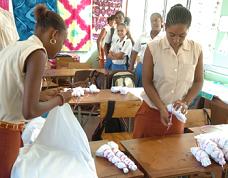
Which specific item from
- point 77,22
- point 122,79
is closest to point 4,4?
point 77,22

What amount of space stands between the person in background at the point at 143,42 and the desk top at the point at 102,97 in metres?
0.91

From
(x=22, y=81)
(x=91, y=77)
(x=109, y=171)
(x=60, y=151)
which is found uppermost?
(x=22, y=81)

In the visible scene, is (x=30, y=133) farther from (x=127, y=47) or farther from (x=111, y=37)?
(x=111, y=37)

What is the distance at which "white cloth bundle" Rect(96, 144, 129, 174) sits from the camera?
1.34 meters

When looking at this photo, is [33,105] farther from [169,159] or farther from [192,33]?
[192,33]

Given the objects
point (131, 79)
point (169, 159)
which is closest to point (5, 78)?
point (169, 159)

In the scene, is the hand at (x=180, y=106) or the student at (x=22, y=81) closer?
the student at (x=22, y=81)

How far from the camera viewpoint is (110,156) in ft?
4.65

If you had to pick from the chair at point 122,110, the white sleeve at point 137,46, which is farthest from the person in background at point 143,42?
the chair at point 122,110

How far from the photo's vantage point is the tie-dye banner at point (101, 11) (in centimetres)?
588

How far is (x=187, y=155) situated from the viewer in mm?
1519

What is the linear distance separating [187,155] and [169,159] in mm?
129

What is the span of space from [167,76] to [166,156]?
18.3 inches

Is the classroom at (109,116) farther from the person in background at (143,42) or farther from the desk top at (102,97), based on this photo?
the person in background at (143,42)
